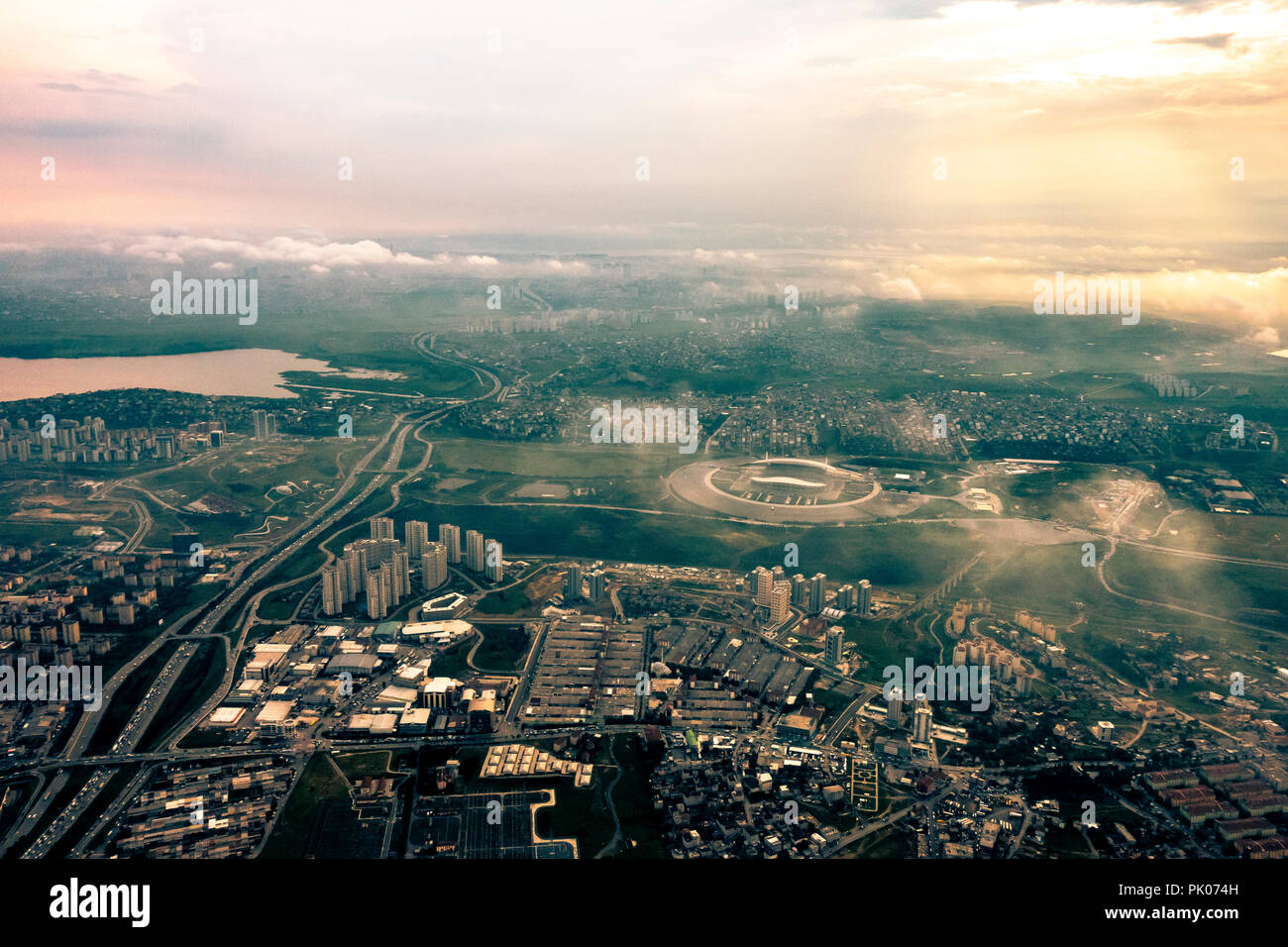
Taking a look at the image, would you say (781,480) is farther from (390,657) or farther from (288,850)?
(288,850)

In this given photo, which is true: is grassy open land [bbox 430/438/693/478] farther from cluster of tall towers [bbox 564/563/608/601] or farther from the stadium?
cluster of tall towers [bbox 564/563/608/601]

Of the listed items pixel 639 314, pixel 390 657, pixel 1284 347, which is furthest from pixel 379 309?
pixel 1284 347

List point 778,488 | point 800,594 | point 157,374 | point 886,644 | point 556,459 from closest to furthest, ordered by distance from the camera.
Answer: point 886,644, point 800,594, point 778,488, point 556,459, point 157,374

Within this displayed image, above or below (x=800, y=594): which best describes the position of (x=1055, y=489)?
above

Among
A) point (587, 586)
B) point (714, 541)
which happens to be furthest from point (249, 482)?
point (714, 541)

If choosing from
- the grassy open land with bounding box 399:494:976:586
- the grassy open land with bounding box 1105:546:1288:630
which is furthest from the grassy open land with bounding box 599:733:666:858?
the grassy open land with bounding box 1105:546:1288:630

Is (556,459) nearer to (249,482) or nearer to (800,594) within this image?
(249,482)
